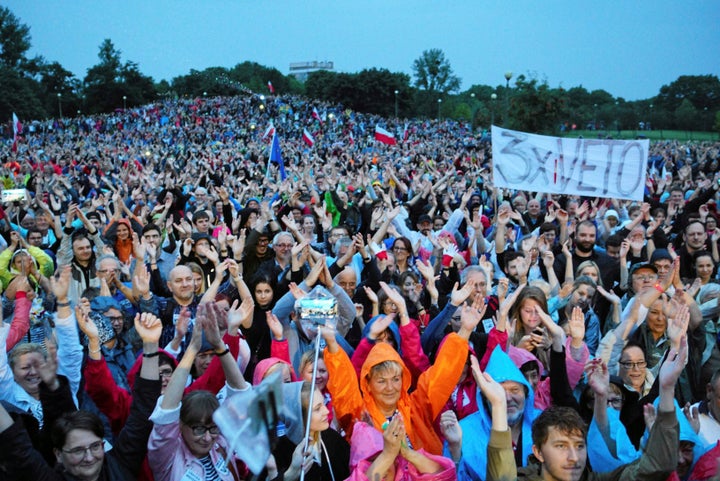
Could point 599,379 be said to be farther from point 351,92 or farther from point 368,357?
point 351,92

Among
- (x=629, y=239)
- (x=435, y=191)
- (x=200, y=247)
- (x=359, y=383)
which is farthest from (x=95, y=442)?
(x=435, y=191)

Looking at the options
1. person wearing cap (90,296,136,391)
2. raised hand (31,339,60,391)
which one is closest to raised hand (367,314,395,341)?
person wearing cap (90,296,136,391)

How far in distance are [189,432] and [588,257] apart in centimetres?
521

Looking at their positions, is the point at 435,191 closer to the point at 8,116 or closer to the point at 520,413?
the point at 520,413

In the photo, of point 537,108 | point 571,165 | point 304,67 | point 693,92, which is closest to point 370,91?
point 537,108

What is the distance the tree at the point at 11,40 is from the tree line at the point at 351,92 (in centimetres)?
12

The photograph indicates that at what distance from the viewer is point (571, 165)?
9.29m

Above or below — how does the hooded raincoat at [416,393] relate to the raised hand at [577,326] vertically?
below

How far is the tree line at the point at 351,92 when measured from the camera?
5491 centimetres

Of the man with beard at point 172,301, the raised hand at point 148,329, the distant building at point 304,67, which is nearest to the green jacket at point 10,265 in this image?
the man with beard at point 172,301

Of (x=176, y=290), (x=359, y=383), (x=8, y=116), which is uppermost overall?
(x=8, y=116)

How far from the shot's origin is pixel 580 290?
512cm

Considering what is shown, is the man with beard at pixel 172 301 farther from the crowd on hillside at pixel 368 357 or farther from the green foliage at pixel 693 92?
the green foliage at pixel 693 92

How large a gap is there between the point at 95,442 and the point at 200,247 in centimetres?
380
